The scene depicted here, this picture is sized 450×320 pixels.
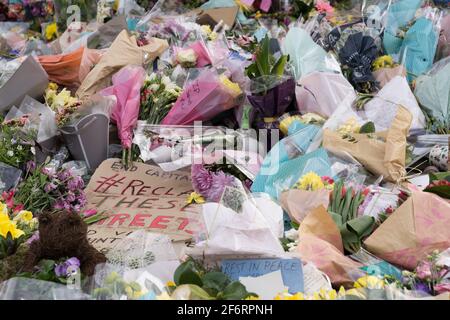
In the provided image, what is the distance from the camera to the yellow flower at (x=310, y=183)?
3.02m

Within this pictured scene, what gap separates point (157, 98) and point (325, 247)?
216 centimetres

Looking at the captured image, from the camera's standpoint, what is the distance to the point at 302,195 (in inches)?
116

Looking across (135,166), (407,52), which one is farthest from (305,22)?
(135,166)

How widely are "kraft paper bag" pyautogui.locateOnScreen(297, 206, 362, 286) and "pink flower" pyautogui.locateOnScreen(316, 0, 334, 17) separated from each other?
3622mm

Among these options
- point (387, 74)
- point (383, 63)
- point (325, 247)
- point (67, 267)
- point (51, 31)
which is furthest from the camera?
point (51, 31)

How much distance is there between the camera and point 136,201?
3.69 meters

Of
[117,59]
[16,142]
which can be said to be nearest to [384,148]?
[16,142]

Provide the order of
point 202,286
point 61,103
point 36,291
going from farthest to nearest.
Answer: point 61,103 < point 202,286 < point 36,291

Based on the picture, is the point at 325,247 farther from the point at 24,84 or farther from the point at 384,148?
the point at 24,84

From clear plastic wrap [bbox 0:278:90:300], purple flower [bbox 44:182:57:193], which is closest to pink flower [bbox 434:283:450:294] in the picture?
clear plastic wrap [bbox 0:278:90:300]

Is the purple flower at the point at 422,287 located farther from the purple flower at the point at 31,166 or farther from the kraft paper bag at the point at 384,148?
the purple flower at the point at 31,166

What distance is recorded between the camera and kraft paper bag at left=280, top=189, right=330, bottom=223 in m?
2.90

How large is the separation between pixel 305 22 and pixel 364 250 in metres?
3.30

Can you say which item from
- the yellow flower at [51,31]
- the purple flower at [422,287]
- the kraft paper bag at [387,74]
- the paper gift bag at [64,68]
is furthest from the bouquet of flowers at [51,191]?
the yellow flower at [51,31]
